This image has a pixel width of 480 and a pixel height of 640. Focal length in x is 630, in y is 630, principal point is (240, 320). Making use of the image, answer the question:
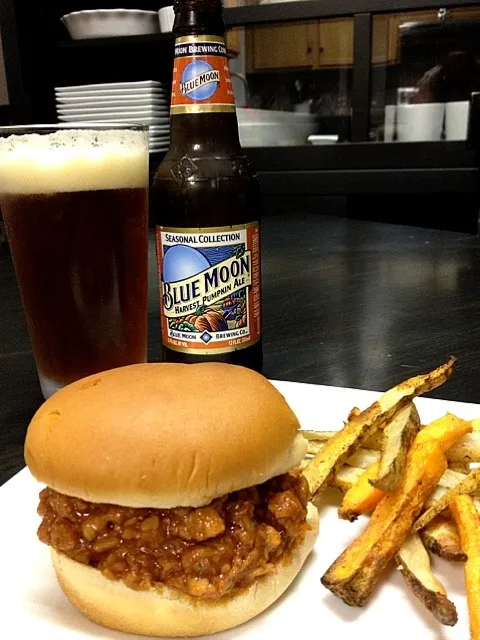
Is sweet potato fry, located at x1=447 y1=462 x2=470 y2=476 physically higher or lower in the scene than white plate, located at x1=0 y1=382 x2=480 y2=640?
higher

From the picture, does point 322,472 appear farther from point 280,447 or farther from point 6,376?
point 6,376

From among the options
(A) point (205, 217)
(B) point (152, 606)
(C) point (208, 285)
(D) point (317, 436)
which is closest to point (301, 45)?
(A) point (205, 217)

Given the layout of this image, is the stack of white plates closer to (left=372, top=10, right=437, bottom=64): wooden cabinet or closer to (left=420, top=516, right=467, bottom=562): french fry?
(left=372, top=10, right=437, bottom=64): wooden cabinet

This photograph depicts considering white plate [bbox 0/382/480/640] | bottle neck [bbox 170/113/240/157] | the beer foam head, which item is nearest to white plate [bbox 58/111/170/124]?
bottle neck [bbox 170/113/240/157]

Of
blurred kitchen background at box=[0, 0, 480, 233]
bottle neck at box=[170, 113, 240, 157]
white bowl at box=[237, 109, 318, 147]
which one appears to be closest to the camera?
bottle neck at box=[170, 113, 240, 157]

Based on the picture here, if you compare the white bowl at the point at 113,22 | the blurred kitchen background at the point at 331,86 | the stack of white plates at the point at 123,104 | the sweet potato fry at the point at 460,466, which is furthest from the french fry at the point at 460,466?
the white bowl at the point at 113,22

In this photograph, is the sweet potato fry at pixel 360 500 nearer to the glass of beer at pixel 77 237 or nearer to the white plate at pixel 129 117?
the glass of beer at pixel 77 237
